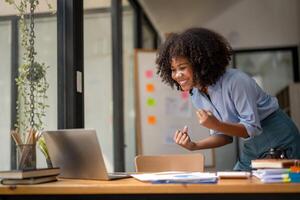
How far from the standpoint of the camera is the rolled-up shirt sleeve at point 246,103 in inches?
61.8

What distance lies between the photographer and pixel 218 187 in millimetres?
1137

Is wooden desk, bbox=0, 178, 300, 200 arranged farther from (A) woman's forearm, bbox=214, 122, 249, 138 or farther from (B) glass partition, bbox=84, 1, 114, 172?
(B) glass partition, bbox=84, 1, 114, 172

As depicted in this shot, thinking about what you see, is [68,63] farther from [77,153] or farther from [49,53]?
[77,153]

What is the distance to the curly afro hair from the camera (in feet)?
5.46

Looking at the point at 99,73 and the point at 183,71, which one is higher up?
the point at 99,73

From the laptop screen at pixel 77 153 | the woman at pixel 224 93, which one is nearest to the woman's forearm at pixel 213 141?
the woman at pixel 224 93

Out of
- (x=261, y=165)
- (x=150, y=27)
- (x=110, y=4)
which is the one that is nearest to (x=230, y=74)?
(x=261, y=165)

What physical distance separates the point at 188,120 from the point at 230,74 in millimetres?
2104

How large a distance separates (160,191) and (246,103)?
1.96 ft

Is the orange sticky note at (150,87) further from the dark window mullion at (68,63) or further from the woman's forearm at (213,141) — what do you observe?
the woman's forearm at (213,141)

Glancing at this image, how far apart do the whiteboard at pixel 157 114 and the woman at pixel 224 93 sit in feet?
6.01

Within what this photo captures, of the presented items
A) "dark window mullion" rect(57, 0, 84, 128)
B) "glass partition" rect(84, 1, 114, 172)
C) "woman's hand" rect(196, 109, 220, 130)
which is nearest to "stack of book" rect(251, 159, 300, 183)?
"woman's hand" rect(196, 109, 220, 130)

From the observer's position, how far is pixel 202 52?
1.67m

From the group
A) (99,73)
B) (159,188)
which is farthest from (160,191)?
(99,73)
